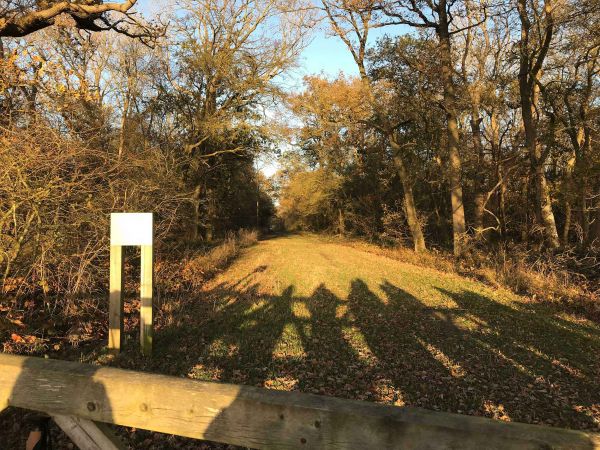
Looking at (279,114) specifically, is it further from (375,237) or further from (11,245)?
(11,245)

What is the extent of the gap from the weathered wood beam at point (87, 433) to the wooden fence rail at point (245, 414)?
0.13 feet

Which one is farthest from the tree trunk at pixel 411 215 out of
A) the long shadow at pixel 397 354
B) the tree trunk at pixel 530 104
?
the long shadow at pixel 397 354

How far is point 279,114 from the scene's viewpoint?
84.4ft

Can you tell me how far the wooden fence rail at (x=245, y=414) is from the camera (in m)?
1.56

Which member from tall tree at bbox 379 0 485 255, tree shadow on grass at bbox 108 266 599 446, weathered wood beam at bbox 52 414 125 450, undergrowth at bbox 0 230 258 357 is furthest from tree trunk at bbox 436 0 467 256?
weathered wood beam at bbox 52 414 125 450

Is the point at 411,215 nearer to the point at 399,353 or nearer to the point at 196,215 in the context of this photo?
the point at 196,215

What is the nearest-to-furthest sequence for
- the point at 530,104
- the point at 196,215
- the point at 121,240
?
1. the point at 121,240
2. the point at 530,104
3. the point at 196,215

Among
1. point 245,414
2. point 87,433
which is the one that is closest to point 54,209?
point 87,433

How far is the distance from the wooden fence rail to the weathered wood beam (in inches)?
1.6

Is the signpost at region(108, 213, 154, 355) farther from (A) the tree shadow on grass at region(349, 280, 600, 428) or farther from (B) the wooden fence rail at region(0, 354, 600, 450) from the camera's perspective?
(A) the tree shadow on grass at region(349, 280, 600, 428)

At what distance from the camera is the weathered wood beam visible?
2.09 metres

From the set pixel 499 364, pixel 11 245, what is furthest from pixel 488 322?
pixel 11 245

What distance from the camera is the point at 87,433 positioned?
2.12m

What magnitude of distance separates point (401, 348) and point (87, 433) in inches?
203
